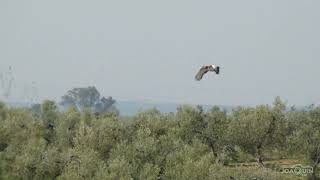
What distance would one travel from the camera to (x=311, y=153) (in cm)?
6631

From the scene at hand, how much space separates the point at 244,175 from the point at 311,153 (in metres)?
18.8

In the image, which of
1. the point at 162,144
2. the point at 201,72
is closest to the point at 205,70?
the point at 201,72

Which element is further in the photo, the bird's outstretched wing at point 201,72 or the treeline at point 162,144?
the treeline at point 162,144

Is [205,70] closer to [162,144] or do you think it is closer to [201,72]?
[201,72]

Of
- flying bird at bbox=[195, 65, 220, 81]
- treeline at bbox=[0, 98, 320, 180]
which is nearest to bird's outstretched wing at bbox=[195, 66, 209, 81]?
flying bird at bbox=[195, 65, 220, 81]

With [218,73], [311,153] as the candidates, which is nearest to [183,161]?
[311,153]

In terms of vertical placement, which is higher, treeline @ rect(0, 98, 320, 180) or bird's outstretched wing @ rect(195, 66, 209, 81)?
bird's outstretched wing @ rect(195, 66, 209, 81)

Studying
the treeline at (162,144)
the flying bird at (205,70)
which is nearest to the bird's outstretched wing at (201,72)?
the flying bird at (205,70)

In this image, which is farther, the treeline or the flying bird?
the treeline

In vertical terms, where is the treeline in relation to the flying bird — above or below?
below

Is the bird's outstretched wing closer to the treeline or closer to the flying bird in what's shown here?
the flying bird

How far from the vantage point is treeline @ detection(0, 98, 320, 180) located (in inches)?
2119

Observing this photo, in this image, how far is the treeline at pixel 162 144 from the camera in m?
53.8

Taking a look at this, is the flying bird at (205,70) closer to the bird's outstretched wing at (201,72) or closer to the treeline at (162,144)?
the bird's outstretched wing at (201,72)
